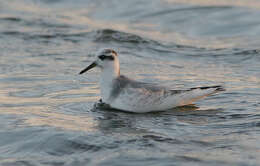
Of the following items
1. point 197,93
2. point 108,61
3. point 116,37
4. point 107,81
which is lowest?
point 197,93

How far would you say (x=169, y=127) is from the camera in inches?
329

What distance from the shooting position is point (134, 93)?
30.5 ft

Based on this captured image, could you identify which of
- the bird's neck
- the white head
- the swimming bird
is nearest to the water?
the swimming bird

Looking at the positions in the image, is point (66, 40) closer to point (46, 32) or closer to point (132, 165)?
point (46, 32)

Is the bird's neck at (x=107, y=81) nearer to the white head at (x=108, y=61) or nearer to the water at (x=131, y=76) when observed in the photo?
the white head at (x=108, y=61)

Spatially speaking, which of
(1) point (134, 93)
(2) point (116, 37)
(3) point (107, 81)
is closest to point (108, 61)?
(3) point (107, 81)

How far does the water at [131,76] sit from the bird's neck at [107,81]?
31 cm

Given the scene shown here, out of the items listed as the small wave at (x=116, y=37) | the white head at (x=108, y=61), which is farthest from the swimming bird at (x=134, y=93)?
the small wave at (x=116, y=37)

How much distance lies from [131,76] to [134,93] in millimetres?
3322

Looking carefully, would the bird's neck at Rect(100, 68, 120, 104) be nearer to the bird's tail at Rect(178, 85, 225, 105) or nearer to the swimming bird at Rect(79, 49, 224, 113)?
the swimming bird at Rect(79, 49, 224, 113)

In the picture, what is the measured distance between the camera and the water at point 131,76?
7.21 meters

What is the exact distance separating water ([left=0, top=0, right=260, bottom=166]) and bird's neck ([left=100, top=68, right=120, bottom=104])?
0.31 metres

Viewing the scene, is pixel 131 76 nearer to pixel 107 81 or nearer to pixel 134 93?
pixel 107 81

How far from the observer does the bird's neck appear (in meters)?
9.71
